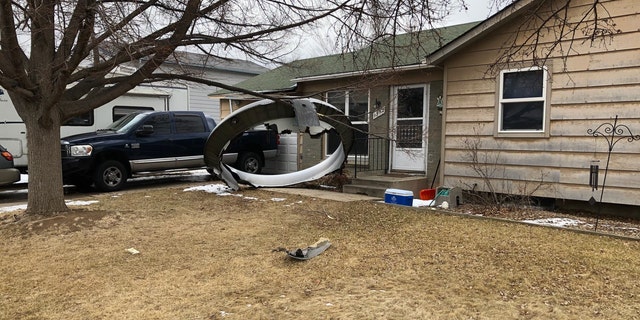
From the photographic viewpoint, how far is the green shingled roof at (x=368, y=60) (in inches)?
348

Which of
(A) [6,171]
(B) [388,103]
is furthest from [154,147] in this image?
(B) [388,103]

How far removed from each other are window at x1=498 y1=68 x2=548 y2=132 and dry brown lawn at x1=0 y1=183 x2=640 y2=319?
2.32 metres

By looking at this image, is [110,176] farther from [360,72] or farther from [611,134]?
[611,134]

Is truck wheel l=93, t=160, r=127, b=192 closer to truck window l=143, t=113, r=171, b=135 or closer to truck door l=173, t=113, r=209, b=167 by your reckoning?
truck window l=143, t=113, r=171, b=135

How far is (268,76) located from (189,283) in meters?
12.4

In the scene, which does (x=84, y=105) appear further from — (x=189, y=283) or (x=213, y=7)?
(x=189, y=283)

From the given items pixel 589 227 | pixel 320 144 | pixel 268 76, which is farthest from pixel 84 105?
pixel 268 76

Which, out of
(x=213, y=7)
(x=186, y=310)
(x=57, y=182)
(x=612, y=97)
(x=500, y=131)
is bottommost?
(x=186, y=310)

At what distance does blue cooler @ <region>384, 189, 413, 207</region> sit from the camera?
314 inches

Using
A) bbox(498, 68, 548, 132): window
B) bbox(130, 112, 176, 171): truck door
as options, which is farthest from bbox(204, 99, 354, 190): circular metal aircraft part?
bbox(498, 68, 548, 132): window

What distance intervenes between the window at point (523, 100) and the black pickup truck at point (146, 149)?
5.44 m

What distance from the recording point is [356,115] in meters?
11.2

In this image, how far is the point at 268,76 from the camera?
16.1 metres

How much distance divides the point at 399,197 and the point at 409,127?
2.82 metres
